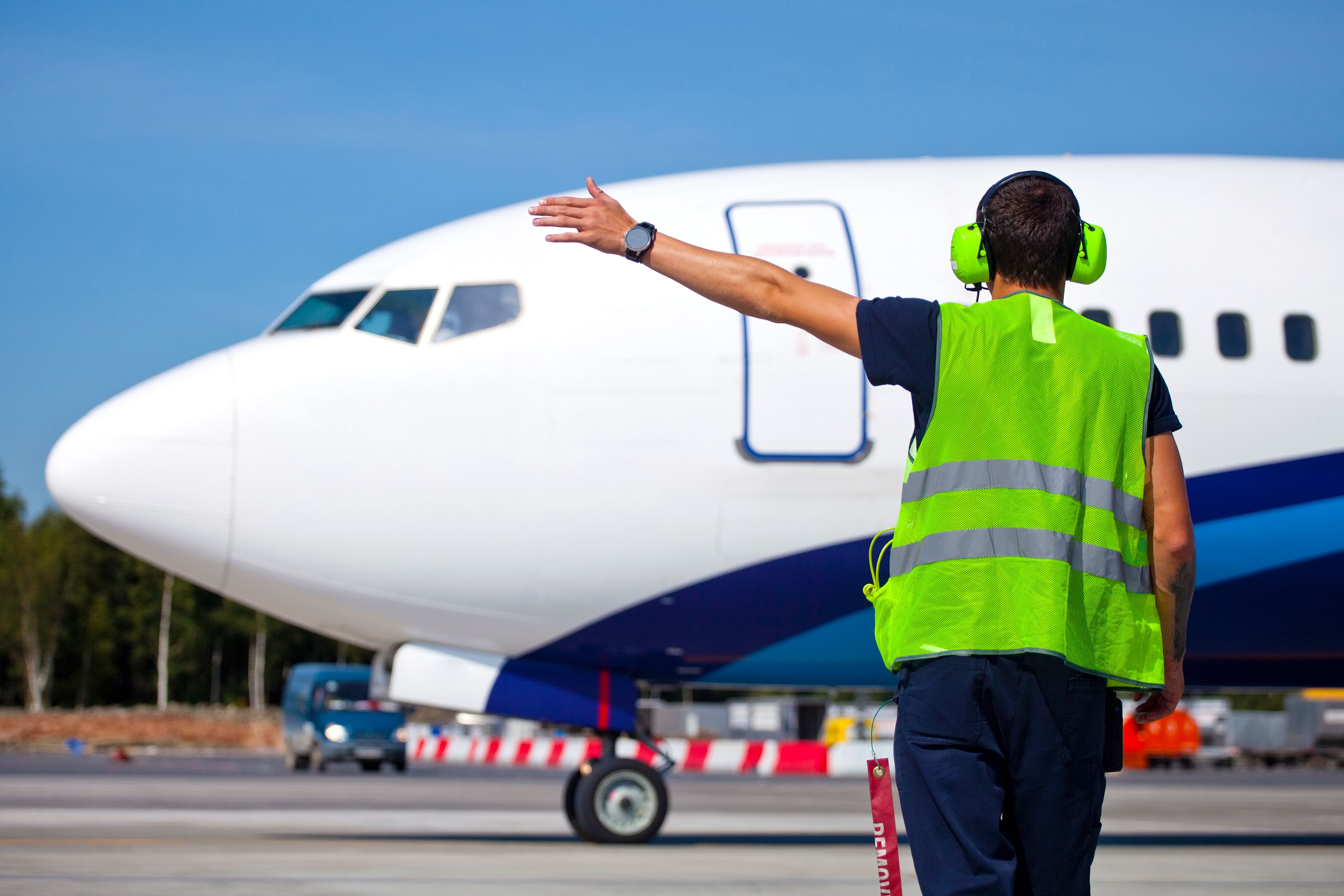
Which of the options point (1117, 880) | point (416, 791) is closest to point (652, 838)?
point (1117, 880)

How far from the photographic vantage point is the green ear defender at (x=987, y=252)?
2914mm

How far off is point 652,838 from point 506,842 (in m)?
1.01

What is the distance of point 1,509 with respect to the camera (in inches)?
3533

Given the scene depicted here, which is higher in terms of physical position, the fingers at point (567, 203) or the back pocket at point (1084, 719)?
the fingers at point (567, 203)

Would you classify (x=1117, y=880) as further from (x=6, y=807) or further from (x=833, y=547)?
(x=6, y=807)

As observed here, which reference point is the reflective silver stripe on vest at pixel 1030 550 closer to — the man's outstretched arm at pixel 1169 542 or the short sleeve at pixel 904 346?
the man's outstretched arm at pixel 1169 542

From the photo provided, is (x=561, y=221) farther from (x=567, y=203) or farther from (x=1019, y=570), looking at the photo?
(x=1019, y=570)

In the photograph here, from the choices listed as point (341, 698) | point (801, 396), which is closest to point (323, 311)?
point (801, 396)

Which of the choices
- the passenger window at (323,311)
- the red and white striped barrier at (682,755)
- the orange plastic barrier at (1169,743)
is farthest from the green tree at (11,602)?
the passenger window at (323,311)

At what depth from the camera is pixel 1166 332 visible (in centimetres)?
880

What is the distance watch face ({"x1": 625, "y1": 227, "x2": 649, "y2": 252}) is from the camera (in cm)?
306

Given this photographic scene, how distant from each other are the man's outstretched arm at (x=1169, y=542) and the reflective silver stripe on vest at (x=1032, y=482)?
7cm

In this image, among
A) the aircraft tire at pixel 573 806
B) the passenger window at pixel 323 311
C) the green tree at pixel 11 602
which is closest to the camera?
the passenger window at pixel 323 311

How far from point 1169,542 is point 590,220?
4.25ft
